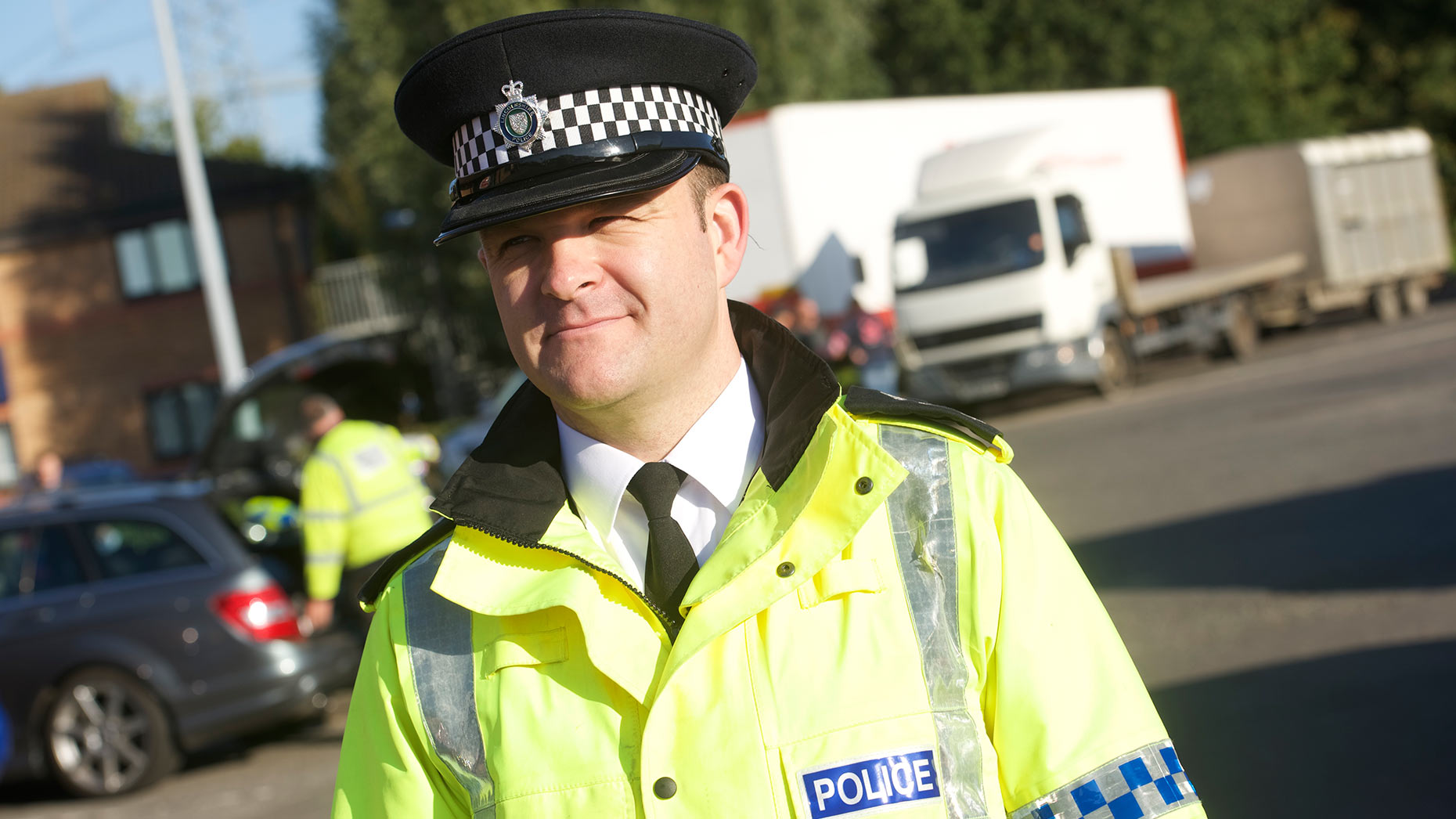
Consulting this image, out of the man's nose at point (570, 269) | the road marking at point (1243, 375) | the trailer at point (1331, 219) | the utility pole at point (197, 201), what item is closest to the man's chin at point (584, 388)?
the man's nose at point (570, 269)

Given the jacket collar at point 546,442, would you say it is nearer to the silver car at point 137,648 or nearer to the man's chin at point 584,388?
the man's chin at point 584,388

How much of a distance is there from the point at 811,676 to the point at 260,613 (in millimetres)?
6959

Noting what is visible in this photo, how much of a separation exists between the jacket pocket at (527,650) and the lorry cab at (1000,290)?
1549 centimetres

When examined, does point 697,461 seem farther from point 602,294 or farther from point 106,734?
point 106,734

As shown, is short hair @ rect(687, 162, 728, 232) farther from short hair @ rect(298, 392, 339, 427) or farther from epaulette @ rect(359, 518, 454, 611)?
short hair @ rect(298, 392, 339, 427)

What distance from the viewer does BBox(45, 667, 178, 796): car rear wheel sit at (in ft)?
25.9

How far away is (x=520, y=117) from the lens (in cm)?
190

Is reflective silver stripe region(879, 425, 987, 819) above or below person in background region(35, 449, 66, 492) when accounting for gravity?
below

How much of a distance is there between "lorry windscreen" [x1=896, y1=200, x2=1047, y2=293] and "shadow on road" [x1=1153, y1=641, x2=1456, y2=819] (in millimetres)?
11204

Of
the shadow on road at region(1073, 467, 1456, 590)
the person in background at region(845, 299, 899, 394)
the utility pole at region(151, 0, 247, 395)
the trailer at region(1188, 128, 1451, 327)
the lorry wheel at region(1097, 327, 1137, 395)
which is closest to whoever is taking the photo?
the shadow on road at region(1073, 467, 1456, 590)

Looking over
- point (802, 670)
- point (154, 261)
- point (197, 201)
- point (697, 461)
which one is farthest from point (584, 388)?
point (154, 261)

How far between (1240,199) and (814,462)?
23478mm

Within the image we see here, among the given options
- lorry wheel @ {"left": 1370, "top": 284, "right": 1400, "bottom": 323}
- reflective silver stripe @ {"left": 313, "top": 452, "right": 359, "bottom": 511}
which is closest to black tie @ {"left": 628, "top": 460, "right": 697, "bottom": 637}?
reflective silver stripe @ {"left": 313, "top": 452, "right": 359, "bottom": 511}

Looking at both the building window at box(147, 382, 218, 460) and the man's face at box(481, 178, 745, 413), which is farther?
the building window at box(147, 382, 218, 460)
